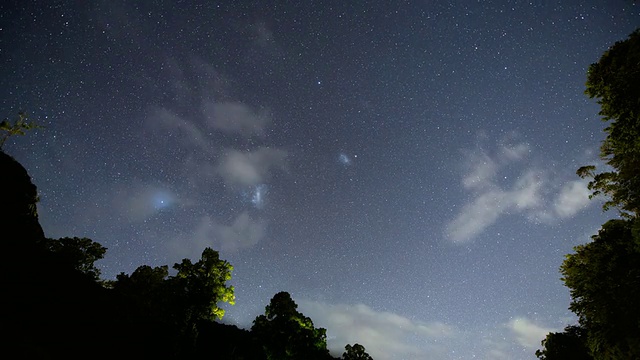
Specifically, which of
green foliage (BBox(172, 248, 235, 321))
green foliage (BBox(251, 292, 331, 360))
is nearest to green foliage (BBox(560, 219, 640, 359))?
green foliage (BBox(251, 292, 331, 360))

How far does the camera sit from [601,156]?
15.3 metres

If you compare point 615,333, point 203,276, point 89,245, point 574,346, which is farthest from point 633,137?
point 89,245

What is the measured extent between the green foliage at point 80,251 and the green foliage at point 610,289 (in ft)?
165

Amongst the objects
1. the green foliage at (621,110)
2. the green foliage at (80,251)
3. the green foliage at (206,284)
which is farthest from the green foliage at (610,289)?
the green foliage at (80,251)

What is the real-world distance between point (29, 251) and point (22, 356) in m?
18.7

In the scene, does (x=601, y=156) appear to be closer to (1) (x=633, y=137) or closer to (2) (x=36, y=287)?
(1) (x=633, y=137)

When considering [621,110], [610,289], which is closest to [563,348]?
[610,289]

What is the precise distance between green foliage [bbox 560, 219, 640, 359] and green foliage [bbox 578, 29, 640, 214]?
5.15 feet

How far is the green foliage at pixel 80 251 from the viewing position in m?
40.2

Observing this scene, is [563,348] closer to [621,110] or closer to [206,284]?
[621,110]

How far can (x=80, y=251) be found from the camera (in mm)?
42031

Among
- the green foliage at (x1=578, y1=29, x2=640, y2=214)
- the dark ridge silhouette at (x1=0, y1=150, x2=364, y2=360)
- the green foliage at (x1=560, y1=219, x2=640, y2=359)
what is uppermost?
the green foliage at (x1=578, y1=29, x2=640, y2=214)

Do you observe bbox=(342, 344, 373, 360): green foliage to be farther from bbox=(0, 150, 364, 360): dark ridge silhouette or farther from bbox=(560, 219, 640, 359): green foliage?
bbox=(560, 219, 640, 359): green foliage

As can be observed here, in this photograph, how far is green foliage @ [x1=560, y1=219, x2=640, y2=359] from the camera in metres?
12.5
